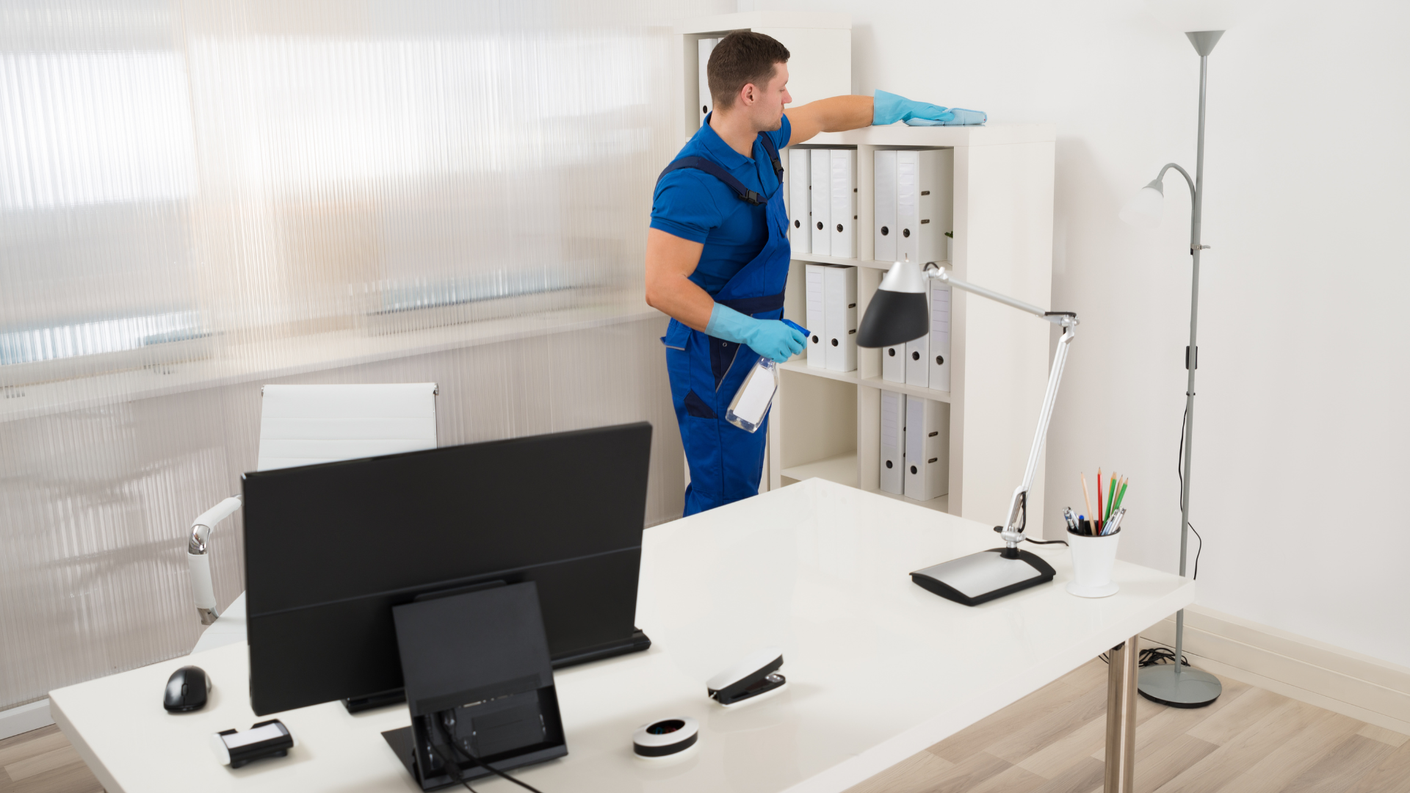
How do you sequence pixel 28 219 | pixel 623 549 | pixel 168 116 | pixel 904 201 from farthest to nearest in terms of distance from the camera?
pixel 904 201
pixel 168 116
pixel 28 219
pixel 623 549

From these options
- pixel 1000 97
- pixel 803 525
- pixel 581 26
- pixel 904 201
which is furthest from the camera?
pixel 581 26

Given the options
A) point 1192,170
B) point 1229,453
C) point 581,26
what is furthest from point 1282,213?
point 581,26

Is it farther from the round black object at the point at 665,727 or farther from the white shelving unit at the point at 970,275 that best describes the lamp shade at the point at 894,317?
the white shelving unit at the point at 970,275

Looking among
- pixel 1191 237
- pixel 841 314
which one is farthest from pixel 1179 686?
pixel 841 314

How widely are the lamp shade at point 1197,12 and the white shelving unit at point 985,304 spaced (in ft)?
1.76

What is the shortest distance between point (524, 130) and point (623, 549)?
98.2 inches

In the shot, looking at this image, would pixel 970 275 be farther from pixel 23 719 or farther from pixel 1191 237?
pixel 23 719

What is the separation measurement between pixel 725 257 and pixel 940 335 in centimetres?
74

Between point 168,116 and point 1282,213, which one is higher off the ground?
point 168,116

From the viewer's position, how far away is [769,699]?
1487mm

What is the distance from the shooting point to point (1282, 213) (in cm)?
283

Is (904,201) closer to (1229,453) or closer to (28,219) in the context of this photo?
(1229,453)

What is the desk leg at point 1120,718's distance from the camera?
5.97 feet

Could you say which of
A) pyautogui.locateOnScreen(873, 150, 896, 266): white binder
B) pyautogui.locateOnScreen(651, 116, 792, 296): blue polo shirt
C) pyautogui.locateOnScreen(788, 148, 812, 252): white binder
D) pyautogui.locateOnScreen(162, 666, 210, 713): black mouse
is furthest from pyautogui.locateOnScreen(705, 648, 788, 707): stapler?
pyautogui.locateOnScreen(788, 148, 812, 252): white binder
